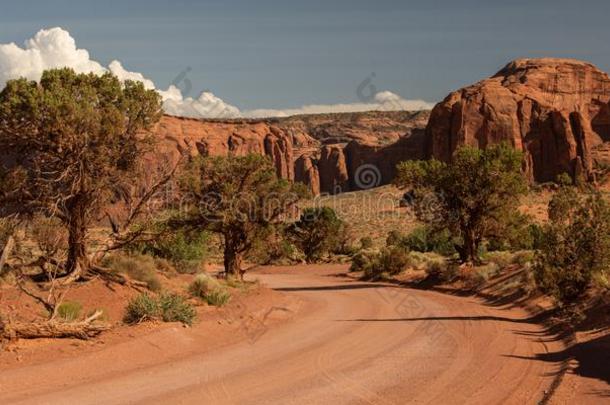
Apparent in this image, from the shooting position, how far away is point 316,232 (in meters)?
56.0

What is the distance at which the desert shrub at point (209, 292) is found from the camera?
58.1 ft

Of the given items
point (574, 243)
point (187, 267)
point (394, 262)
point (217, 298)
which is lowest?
point (394, 262)

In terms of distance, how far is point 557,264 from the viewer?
17656 millimetres

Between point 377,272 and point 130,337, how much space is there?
95.0 feet

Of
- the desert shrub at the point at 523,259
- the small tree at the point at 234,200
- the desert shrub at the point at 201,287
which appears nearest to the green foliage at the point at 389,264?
the desert shrub at the point at 523,259

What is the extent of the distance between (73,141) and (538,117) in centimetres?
8867

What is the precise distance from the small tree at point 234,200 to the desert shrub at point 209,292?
7378 millimetres

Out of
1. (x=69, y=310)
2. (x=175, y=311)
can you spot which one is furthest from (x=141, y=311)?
(x=69, y=310)

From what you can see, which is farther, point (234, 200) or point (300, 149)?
point (300, 149)

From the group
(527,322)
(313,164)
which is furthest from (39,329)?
(313,164)

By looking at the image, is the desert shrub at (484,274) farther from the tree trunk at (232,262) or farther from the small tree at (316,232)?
the small tree at (316,232)

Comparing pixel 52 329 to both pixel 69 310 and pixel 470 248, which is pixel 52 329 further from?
pixel 470 248

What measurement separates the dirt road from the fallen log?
95 centimetres

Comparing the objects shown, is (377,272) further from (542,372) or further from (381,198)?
(381,198)
